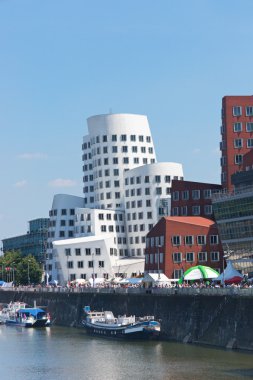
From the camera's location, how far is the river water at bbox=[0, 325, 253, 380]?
88312 mm

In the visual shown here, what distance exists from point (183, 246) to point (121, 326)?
4843cm

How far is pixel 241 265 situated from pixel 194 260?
17293mm

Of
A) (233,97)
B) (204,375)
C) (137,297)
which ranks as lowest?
(204,375)

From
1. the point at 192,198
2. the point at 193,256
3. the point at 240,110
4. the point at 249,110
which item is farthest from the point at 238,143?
the point at 193,256

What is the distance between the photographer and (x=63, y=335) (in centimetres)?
13562

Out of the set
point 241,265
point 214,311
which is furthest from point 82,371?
point 241,265

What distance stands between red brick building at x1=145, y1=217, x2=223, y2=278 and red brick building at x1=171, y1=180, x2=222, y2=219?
18862 mm

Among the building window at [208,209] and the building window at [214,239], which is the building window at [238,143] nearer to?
the building window at [208,209]

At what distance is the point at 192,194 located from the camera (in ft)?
633

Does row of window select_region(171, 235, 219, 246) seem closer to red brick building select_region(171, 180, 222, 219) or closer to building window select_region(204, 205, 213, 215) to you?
red brick building select_region(171, 180, 222, 219)

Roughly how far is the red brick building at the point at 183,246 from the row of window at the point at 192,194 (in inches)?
765

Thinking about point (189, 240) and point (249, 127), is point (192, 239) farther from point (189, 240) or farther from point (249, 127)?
point (249, 127)

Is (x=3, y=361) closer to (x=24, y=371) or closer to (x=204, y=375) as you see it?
(x=24, y=371)

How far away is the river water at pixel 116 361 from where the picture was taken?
88.3 m
